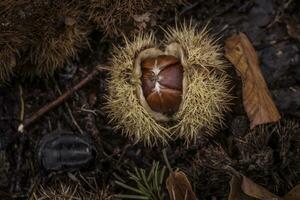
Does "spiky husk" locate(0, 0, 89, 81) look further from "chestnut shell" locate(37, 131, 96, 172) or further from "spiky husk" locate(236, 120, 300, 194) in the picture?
"spiky husk" locate(236, 120, 300, 194)

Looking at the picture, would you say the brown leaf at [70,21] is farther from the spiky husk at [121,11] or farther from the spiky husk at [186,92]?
the spiky husk at [186,92]

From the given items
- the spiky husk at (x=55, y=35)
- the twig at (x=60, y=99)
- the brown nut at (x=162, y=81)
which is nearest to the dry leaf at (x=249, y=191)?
Result: the brown nut at (x=162, y=81)

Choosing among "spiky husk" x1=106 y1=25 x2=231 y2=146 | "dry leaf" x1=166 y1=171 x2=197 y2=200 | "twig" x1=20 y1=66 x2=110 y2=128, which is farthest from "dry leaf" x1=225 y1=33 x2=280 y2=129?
"twig" x1=20 y1=66 x2=110 y2=128

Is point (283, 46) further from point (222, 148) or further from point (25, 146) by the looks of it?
point (25, 146)

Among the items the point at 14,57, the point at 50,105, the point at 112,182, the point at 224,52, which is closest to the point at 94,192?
the point at 112,182

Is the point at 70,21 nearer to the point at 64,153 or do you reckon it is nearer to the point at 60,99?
the point at 60,99
